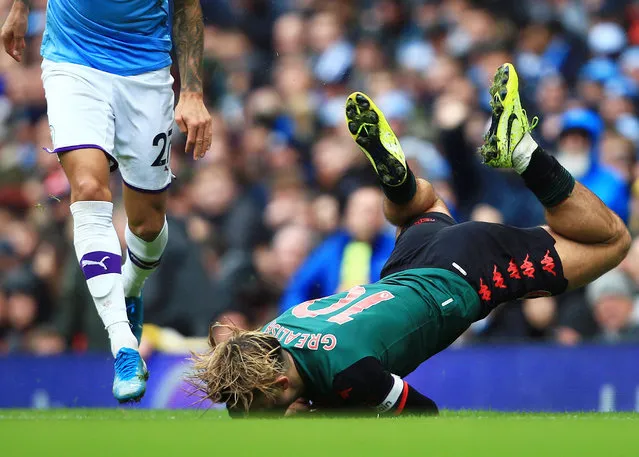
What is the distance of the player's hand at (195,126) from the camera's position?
629 centimetres

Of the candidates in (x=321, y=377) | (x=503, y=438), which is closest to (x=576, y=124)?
(x=321, y=377)

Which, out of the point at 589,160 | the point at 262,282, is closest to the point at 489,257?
the point at 589,160

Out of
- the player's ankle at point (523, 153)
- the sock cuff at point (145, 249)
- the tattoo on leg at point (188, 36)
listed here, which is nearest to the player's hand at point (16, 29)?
the tattoo on leg at point (188, 36)

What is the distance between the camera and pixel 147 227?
23.4ft

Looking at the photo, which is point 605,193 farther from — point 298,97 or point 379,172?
point 298,97

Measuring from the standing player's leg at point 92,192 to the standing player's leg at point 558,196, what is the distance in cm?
207

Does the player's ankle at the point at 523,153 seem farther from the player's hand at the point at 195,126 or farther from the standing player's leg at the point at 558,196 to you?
the player's hand at the point at 195,126

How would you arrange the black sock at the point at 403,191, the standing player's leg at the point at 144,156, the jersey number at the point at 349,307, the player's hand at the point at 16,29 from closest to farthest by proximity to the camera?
the jersey number at the point at 349,307, the standing player's leg at the point at 144,156, the player's hand at the point at 16,29, the black sock at the point at 403,191

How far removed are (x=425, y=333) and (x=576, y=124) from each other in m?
4.62

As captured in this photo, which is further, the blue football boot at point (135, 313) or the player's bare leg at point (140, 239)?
the blue football boot at point (135, 313)

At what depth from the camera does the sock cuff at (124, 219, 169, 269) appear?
7.19 m

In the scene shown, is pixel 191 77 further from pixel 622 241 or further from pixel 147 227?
pixel 622 241

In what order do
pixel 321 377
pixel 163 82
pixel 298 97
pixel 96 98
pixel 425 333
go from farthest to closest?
pixel 298 97
pixel 163 82
pixel 96 98
pixel 425 333
pixel 321 377

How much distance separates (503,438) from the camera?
445cm
